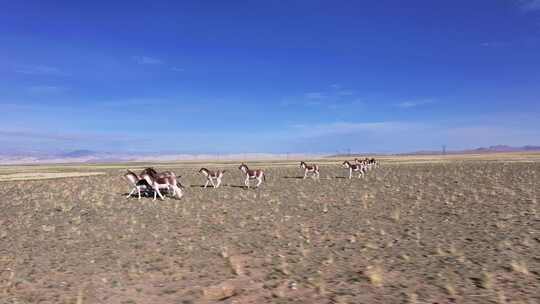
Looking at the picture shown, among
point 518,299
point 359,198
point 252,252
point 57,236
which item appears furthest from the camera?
point 359,198

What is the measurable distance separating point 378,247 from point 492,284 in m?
4.12

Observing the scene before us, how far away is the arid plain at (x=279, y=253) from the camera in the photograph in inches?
390

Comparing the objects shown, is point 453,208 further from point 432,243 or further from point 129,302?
point 129,302

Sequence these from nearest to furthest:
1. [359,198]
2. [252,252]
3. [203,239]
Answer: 1. [252,252]
2. [203,239]
3. [359,198]

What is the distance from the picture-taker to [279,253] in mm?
13398

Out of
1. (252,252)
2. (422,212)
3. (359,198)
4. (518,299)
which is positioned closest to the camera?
(518,299)

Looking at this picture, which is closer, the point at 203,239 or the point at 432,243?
the point at 432,243

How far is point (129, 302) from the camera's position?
380 inches

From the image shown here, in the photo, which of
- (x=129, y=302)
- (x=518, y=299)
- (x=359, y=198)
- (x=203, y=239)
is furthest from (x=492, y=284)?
(x=359, y=198)

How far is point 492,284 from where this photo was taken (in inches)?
387

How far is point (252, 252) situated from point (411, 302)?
5536 mm

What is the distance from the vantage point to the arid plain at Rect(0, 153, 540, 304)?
9.91m

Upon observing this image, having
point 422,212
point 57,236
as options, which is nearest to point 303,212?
point 422,212

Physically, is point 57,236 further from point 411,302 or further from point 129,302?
point 411,302
